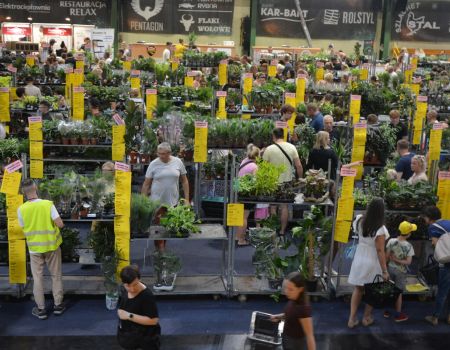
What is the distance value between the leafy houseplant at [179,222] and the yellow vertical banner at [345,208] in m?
1.52

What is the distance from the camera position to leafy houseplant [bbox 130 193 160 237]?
6383 mm

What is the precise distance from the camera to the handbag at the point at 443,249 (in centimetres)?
597

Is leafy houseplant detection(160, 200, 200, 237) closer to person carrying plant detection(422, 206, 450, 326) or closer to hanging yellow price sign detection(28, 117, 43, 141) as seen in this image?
person carrying plant detection(422, 206, 450, 326)

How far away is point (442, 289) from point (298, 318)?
2.36 meters

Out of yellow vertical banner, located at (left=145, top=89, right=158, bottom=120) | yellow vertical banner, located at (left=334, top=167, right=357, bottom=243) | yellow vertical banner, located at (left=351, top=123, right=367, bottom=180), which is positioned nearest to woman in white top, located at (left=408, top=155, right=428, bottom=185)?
yellow vertical banner, located at (left=351, top=123, right=367, bottom=180)

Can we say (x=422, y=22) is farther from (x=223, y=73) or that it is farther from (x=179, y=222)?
(x=179, y=222)

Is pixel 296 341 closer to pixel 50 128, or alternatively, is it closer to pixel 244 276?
pixel 244 276

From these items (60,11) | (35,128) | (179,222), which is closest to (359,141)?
(179,222)

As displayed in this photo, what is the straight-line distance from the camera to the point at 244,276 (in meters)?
7.10

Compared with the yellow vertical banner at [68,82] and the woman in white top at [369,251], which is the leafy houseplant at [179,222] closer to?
the woman in white top at [369,251]

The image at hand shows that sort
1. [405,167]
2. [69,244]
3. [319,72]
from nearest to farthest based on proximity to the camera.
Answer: [69,244] < [405,167] < [319,72]

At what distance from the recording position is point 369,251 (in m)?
6.00

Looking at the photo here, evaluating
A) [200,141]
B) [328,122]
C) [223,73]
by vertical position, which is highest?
[223,73]

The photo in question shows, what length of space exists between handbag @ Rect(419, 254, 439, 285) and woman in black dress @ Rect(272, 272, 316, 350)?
2470 mm
